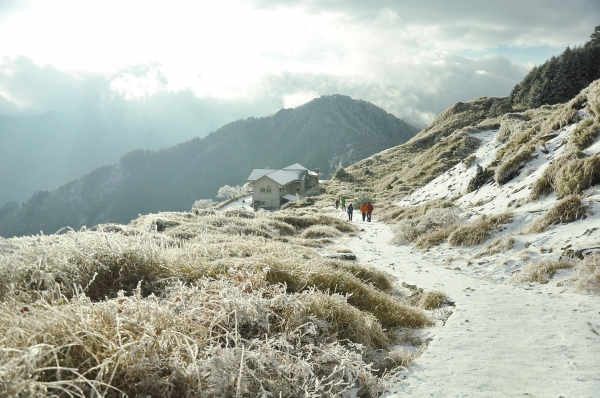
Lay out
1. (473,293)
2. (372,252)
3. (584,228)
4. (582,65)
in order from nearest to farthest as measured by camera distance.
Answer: (473,293) → (584,228) → (372,252) → (582,65)

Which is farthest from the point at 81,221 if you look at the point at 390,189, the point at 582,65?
the point at 582,65

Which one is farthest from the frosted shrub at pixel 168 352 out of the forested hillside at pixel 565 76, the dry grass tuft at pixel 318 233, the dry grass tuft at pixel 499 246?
the forested hillside at pixel 565 76

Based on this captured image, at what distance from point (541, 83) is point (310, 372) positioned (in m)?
62.7

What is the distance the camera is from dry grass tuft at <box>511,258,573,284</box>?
20.0ft

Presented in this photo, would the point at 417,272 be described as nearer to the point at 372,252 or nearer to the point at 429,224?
the point at 372,252

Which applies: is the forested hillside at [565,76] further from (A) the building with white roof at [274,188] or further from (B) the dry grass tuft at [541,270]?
(B) the dry grass tuft at [541,270]

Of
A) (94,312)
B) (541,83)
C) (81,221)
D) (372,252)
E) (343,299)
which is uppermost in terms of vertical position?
(541,83)

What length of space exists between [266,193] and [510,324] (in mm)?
54008

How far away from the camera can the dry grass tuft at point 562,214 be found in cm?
768

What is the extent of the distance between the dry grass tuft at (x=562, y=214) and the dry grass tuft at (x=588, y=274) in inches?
86.8

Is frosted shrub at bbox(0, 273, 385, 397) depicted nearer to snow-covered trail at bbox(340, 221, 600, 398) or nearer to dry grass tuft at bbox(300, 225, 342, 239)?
snow-covered trail at bbox(340, 221, 600, 398)

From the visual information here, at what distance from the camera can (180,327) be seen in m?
2.80

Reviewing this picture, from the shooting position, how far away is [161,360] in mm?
2367

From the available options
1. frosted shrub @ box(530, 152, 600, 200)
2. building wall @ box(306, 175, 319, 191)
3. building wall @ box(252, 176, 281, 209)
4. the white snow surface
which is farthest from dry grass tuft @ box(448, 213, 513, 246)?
building wall @ box(306, 175, 319, 191)
